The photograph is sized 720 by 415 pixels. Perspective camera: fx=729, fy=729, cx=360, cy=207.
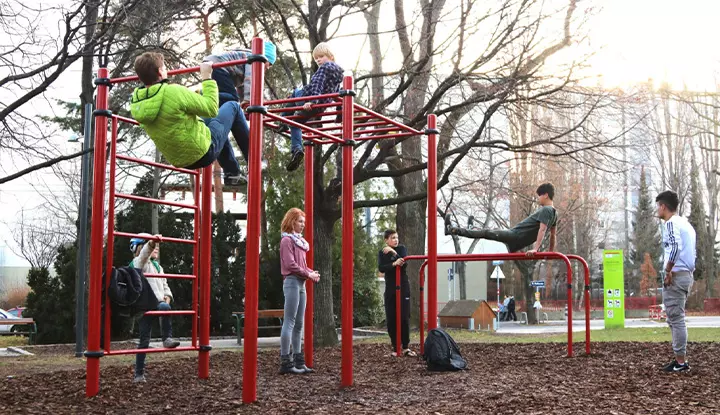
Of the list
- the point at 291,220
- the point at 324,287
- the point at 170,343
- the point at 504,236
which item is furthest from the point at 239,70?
the point at 324,287

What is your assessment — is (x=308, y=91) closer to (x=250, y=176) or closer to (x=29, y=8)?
(x=250, y=176)

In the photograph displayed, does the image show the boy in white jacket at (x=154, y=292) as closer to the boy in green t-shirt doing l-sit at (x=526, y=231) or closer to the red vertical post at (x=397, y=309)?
the red vertical post at (x=397, y=309)

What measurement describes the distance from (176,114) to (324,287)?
6.78m

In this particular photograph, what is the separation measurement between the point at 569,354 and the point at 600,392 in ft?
9.73

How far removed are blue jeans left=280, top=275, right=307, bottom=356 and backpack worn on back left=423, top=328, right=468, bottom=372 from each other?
4.22 feet

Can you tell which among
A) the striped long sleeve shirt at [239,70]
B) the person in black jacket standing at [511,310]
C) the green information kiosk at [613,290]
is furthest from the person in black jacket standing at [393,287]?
the person in black jacket standing at [511,310]

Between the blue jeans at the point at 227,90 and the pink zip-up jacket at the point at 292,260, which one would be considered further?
the pink zip-up jacket at the point at 292,260

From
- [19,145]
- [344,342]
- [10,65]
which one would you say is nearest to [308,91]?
[344,342]

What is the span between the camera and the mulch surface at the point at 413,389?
4.96m

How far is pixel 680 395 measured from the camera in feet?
17.1

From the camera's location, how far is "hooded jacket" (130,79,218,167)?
5.07 metres

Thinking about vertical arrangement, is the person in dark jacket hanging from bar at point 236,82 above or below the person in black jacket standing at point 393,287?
above

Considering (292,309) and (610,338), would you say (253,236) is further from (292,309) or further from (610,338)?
(610,338)

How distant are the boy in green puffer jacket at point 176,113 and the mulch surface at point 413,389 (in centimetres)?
185
